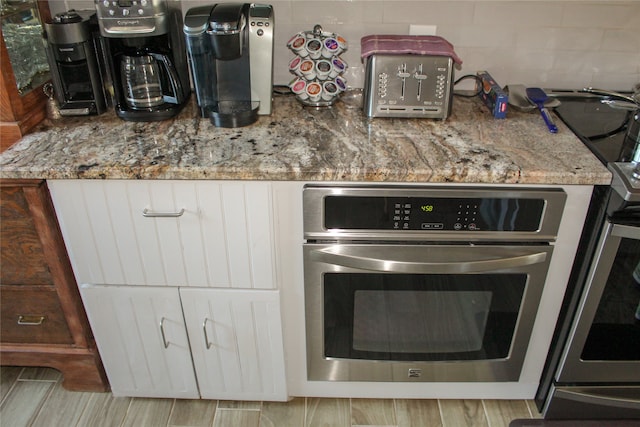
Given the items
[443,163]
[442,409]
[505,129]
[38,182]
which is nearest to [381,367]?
[442,409]

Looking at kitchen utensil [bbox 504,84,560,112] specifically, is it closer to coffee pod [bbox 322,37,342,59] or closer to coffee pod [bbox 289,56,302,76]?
coffee pod [bbox 322,37,342,59]

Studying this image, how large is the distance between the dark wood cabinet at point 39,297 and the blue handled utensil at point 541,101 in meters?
1.45

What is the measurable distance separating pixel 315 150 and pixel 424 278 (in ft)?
1.52

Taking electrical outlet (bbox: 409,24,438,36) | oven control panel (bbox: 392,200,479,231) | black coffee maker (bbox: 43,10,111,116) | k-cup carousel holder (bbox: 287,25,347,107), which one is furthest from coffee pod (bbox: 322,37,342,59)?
black coffee maker (bbox: 43,10,111,116)

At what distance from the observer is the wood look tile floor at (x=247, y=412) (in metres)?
1.82

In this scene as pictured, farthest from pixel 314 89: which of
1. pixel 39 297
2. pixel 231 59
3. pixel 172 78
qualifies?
pixel 39 297

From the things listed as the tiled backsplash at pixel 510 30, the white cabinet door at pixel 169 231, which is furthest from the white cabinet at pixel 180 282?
the tiled backsplash at pixel 510 30

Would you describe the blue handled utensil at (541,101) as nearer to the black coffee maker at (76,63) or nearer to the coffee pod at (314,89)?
the coffee pod at (314,89)

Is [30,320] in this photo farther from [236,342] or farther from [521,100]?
[521,100]

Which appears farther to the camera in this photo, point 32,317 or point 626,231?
point 32,317

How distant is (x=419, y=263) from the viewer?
148 cm

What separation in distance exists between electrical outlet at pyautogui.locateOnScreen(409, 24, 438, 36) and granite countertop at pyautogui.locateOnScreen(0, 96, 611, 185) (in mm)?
321

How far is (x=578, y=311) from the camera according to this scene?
5.10ft

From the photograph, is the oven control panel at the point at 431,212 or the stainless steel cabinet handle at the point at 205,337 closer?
the oven control panel at the point at 431,212
